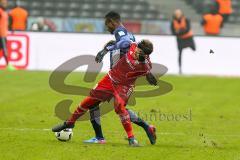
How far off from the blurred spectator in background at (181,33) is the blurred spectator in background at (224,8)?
11.7ft

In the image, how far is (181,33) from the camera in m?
31.0

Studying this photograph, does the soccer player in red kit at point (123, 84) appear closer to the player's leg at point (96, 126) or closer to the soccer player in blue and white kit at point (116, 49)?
the soccer player in blue and white kit at point (116, 49)

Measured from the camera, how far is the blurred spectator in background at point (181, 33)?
30078 millimetres

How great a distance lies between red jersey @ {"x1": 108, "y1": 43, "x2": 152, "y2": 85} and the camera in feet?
43.4

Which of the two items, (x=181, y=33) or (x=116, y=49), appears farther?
(x=181, y=33)

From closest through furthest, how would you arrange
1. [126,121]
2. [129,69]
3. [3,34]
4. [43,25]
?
[126,121] → [129,69] → [3,34] → [43,25]

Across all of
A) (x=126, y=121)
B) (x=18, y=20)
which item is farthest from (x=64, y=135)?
(x=18, y=20)

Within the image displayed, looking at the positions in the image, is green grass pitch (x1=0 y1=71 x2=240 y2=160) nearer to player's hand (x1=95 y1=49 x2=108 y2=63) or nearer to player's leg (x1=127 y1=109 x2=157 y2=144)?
player's leg (x1=127 y1=109 x2=157 y2=144)

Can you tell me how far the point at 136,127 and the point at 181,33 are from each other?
14.8 metres

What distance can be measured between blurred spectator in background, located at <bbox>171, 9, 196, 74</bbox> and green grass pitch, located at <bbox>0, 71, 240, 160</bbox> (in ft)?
9.61

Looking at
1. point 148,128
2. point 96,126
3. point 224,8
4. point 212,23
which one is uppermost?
point 148,128

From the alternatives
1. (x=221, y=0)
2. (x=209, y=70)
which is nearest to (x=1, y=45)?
(x=209, y=70)

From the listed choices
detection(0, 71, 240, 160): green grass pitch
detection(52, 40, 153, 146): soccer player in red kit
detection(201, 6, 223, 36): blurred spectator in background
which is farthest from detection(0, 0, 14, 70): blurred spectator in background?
detection(52, 40, 153, 146): soccer player in red kit

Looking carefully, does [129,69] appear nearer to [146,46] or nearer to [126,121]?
[146,46]
